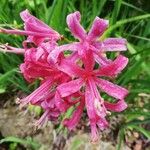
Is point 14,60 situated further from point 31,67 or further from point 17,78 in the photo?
point 31,67

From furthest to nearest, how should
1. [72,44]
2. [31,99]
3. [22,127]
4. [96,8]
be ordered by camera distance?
1. [22,127]
2. [96,8]
3. [31,99]
4. [72,44]

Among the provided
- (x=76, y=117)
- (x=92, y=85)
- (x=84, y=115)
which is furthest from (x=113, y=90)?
(x=84, y=115)

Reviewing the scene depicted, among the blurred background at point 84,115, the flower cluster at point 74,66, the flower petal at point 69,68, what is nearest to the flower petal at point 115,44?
the flower cluster at point 74,66

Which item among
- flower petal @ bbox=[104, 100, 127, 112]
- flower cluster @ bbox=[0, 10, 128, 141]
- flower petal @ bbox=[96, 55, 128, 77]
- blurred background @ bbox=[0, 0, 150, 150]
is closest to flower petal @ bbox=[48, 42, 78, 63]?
flower cluster @ bbox=[0, 10, 128, 141]

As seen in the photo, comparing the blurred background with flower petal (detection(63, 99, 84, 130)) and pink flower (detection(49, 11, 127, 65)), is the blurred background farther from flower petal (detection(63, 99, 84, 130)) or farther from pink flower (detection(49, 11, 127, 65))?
pink flower (detection(49, 11, 127, 65))


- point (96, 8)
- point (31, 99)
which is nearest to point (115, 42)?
point (31, 99)

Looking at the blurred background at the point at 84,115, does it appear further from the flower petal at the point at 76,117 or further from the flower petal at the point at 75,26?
the flower petal at the point at 75,26

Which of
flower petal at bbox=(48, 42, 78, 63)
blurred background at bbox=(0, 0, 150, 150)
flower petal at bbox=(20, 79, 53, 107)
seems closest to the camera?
flower petal at bbox=(48, 42, 78, 63)
